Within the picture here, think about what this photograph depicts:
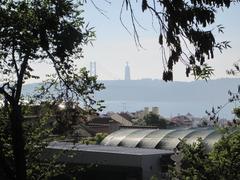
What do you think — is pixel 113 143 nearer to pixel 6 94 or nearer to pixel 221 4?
pixel 6 94

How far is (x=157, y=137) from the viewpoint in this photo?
45219 mm

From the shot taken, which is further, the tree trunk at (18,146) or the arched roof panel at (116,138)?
the arched roof panel at (116,138)

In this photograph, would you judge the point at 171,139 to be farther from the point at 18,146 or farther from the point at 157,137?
the point at 18,146

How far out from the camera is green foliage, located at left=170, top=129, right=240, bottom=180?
49.6 ft

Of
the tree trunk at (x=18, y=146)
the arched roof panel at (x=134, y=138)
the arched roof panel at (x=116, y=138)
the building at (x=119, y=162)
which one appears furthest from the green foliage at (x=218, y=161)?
the arched roof panel at (x=116, y=138)

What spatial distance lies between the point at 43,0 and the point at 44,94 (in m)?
3.05

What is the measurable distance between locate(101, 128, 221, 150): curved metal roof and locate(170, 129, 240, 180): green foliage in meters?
23.6

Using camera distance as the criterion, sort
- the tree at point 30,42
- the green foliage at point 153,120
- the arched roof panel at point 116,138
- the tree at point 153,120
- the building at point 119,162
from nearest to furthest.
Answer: the tree at point 30,42, the building at point 119,162, the arched roof panel at point 116,138, the tree at point 153,120, the green foliage at point 153,120

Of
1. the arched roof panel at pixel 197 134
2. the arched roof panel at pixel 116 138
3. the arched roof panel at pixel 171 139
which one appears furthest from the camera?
the arched roof panel at pixel 116 138

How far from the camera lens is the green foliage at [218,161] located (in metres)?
15.1

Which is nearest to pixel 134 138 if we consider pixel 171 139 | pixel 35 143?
pixel 171 139

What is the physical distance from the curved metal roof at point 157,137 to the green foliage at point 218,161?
2364 centimetres

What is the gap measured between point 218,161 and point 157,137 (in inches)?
1170

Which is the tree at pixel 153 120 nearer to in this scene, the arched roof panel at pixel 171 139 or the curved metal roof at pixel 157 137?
the curved metal roof at pixel 157 137
